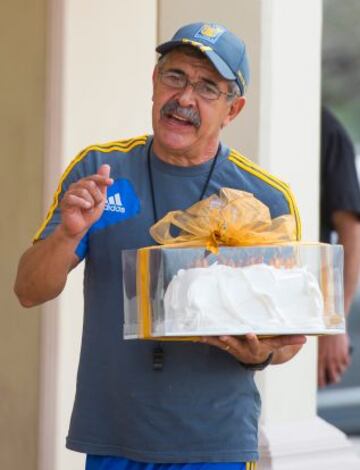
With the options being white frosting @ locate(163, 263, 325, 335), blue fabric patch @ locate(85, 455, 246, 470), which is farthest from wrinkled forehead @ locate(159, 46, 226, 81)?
blue fabric patch @ locate(85, 455, 246, 470)

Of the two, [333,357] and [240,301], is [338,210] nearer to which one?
[333,357]

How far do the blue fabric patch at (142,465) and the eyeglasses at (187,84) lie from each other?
0.96 m

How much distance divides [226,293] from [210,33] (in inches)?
30.8

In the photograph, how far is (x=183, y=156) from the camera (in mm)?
3584

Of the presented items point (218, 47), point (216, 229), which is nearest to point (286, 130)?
point (218, 47)

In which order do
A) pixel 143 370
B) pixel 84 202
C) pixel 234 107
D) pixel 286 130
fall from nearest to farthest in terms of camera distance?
pixel 84 202, pixel 143 370, pixel 234 107, pixel 286 130

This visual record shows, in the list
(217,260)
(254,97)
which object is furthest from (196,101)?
(254,97)

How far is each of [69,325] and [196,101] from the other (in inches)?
70.4

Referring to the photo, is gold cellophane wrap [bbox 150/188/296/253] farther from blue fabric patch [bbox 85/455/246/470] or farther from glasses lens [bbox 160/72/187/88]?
blue fabric patch [bbox 85/455/246/470]

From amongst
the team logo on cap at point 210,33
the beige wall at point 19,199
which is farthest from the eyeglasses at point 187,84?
the beige wall at point 19,199

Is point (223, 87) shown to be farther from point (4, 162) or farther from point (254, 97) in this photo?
point (4, 162)

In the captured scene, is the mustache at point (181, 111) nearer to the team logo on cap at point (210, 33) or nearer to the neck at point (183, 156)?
the neck at point (183, 156)

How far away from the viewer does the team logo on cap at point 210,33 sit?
359 cm

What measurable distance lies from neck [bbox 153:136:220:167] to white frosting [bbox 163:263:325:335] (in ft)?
1.29
